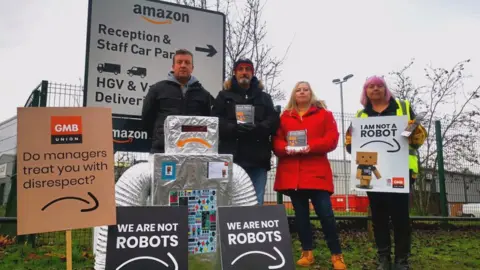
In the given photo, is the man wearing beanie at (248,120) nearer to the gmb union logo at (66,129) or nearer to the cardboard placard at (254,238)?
the cardboard placard at (254,238)

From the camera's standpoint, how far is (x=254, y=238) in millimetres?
2615

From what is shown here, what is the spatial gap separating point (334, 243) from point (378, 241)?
1.27 ft

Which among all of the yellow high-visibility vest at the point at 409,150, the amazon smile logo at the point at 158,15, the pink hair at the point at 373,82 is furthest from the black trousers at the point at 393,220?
the amazon smile logo at the point at 158,15

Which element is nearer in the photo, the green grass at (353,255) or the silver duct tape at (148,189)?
the silver duct tape at (148,189)

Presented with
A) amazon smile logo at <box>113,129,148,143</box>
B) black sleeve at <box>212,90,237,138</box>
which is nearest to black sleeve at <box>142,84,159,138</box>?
black sleeve at <box>212,90,237,138</box>

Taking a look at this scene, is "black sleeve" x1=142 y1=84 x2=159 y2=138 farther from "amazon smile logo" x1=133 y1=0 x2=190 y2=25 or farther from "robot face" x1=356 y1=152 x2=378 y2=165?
"robot face" x1=356 y1=152 x2=378 y2=165

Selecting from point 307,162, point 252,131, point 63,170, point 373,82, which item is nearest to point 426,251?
point 307,162

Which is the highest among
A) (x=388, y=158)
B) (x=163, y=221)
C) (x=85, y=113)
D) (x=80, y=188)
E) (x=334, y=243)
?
(x=85, y=113)

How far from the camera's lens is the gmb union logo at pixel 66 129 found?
2468 mm

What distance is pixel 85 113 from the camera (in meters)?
2.55

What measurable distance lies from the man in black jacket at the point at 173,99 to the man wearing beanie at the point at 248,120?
211 millimetres

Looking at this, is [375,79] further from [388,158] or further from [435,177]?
[435,177]

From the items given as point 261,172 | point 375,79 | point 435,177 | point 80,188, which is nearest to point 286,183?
point 261,172

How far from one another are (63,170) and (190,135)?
1.14m
